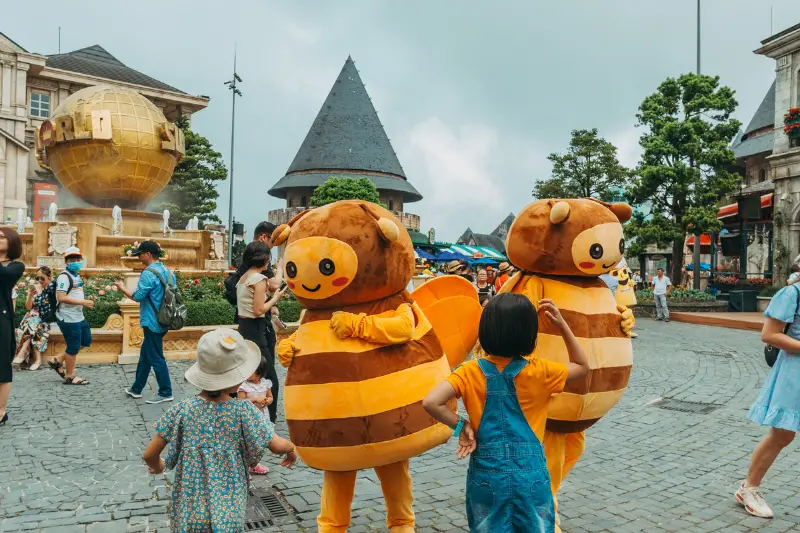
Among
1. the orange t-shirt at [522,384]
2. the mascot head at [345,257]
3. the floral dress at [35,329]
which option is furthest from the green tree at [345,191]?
the orange t-shirt at [522,384]

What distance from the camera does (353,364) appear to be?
10.2 ft

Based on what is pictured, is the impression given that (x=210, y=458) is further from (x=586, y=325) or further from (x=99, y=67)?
(x=99, y=67)

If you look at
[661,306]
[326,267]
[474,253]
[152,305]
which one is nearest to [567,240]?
[326,267]

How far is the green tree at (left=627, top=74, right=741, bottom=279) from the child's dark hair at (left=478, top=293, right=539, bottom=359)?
21.4m

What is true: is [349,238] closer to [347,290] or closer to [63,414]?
[347,290]

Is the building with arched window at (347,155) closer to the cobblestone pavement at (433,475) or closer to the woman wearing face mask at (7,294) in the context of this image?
the cobblestone pavement at (433,475)

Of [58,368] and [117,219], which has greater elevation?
[117,219]

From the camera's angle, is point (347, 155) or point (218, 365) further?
point (347, 155)

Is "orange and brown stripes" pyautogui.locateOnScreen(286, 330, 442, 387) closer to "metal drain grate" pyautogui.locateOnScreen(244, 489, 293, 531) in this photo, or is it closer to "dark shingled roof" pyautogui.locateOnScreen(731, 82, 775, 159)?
"metal drain grate" pyautogui.locateOnScreen(244, 489, 293, 531)

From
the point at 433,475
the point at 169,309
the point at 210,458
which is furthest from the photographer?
the point at 169,309

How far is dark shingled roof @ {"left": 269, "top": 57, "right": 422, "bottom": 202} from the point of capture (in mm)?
55844

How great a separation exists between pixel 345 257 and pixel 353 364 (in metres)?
0.58

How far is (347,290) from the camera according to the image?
328cm

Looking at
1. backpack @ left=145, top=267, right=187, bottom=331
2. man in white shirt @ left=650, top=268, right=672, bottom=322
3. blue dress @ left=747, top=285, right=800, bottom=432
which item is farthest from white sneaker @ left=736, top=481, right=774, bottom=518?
man in white shirt @ left=650, top=268, right=672, bottom=322
